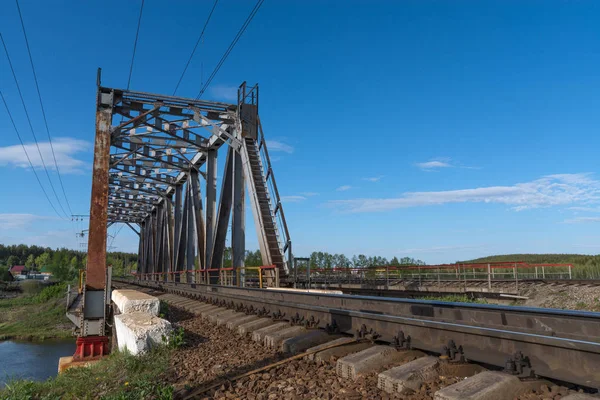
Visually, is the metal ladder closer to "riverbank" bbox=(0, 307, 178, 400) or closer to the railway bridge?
the railway bridge

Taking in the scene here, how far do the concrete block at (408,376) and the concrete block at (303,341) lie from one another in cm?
A: 145

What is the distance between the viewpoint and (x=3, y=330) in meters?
31.7

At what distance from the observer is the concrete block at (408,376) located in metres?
3.34

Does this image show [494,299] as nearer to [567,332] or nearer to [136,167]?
[567,332]

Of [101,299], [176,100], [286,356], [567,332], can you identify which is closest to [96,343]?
[101,299]

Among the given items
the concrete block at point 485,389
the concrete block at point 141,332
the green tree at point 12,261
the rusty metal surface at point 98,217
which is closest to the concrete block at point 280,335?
the concrete block at point 141,332

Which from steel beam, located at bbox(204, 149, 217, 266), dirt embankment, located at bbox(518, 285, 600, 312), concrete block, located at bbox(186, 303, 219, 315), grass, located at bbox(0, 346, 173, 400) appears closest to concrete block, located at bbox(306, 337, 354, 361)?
grass, located at bbox(0, 346, 173, 400)

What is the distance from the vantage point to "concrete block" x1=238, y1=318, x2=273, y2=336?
6363 millimetres

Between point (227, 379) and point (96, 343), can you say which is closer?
point (227, 379)

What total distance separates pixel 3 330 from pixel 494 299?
106ft

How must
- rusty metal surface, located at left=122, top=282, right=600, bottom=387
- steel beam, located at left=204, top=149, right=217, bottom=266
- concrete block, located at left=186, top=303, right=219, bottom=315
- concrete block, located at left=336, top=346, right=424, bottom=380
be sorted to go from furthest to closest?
steel beam, located at left=204, top=149, right=217, bottom=266 → concrete block, located at left=186, top=303, right=219, bottom=315 → concrete block, located at left=336, top=346, right=424, bottom=380 → rusty metal surface, located at left=122, top=282, right=600, bottom=387

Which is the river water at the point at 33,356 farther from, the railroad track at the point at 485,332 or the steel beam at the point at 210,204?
the railroad track at the point at 485,332

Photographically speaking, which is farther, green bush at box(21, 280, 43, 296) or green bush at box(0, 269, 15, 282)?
green bush at box(0, 269, 15, 282)

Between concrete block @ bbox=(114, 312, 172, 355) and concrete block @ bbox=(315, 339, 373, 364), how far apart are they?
2481 millimetres
